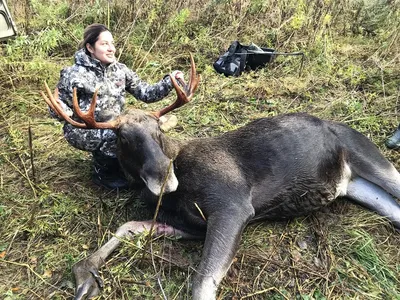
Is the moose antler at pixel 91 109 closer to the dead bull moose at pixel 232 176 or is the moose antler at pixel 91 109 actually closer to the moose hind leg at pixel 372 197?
the dead bull moose at pixel 232 176

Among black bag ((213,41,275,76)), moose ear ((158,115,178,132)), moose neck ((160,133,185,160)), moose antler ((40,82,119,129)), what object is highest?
moose antler ((40,82,119,129))

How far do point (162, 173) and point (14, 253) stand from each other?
1591mm

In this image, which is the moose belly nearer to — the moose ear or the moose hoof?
the moose ear

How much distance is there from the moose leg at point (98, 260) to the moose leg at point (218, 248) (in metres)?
0.46

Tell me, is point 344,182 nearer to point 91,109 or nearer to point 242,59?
point 91,109

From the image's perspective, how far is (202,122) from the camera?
5730 millimetres

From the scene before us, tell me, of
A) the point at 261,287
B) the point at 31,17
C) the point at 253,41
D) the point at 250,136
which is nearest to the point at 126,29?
the point at 31,17

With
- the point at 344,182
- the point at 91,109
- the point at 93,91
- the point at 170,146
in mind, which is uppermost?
the point at 91,109

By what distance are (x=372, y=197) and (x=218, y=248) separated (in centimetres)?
182

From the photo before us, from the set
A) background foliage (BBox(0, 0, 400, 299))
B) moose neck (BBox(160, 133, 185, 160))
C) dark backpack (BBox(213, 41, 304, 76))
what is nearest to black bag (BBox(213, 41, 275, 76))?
dark backpack (BBox(213, 41, 304, 76))

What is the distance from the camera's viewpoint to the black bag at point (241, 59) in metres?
6.77

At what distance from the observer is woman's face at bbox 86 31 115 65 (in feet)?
13.5

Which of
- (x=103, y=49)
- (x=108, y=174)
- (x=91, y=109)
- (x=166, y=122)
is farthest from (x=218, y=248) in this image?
(x=103, y=49)

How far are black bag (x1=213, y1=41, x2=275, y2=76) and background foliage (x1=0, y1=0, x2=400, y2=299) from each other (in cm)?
16
